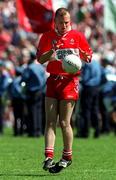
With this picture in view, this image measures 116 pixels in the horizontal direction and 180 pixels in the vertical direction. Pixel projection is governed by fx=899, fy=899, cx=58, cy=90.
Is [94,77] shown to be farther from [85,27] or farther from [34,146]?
[85,27]

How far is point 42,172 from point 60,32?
2004 millimetres

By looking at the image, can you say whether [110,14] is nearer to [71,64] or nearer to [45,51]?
[45,51]

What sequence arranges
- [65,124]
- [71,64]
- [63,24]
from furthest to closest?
[65,124] → [63,24] → [71,64]

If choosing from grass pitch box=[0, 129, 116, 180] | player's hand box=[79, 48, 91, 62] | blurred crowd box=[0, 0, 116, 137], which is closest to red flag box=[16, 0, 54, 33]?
blurred crowd box=[0, 0, 116, 137]

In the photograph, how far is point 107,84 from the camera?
25609mm

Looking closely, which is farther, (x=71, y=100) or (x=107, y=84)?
(x=107, y=84)

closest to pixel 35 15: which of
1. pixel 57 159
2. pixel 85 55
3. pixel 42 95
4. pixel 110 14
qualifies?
pixel 42 95

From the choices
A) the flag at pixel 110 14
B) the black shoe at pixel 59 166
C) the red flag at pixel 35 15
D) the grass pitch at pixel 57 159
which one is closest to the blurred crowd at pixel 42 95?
the red flag at pixel 35 15

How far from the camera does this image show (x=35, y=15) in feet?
83.2

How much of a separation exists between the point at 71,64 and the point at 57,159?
3451 millimetres

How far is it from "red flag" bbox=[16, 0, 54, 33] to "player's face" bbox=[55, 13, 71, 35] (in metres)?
11.6

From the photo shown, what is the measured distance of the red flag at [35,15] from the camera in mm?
24266

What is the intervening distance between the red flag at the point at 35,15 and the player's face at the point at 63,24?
38.1ft

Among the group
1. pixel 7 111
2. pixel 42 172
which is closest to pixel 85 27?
pixel 7 111
